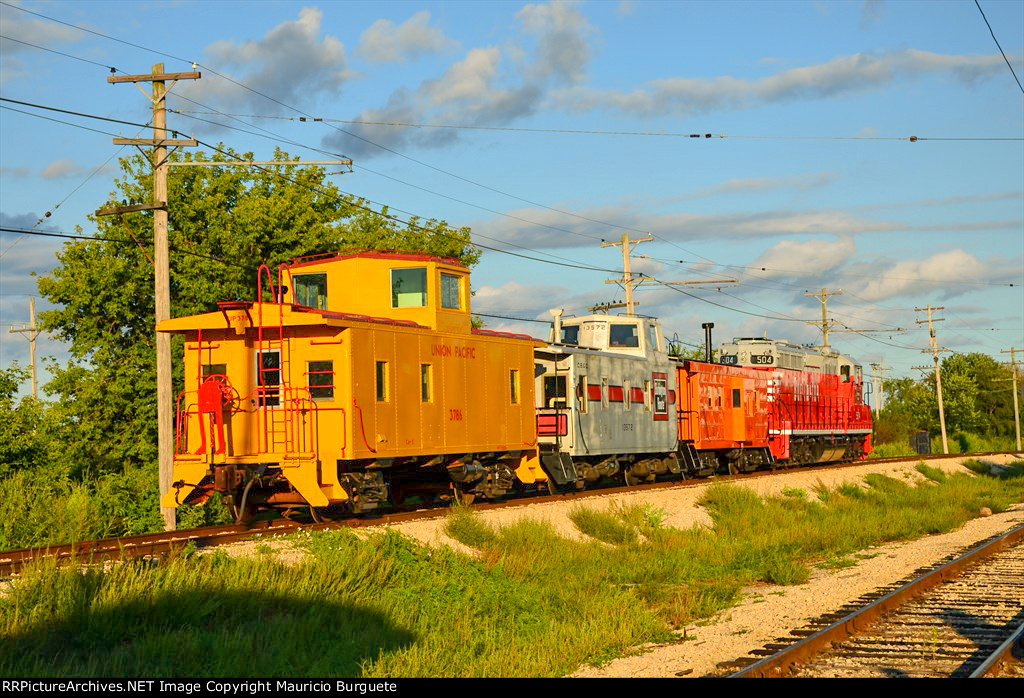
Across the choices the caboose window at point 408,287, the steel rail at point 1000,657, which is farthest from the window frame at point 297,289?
the steel rail at point 1000,657

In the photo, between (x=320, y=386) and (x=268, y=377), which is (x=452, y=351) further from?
(x=268, y=377)

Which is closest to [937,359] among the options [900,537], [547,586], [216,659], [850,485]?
[850,485]

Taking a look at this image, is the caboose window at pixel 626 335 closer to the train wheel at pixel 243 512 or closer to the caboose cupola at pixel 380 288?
the caboose cupola at pixel 380 288

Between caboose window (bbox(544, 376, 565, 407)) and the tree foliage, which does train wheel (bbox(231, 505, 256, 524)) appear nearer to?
caboose window (bbox(544, 376, 565, 407))

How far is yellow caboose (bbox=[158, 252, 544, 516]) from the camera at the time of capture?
16938 mm

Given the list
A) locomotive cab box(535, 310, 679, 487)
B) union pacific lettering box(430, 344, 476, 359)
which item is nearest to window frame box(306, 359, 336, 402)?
union pacific lettering box(430, 344, 476, 359)

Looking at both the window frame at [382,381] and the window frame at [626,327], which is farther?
the window frame at [626,327]

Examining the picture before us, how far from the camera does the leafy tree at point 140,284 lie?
98.9 ft

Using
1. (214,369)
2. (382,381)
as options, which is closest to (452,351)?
(382,381)

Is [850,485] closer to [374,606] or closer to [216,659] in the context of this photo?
[374,606]

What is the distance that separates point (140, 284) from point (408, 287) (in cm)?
1486

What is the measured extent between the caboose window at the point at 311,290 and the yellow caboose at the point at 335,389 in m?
0.02

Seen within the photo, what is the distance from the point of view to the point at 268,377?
58.2ft

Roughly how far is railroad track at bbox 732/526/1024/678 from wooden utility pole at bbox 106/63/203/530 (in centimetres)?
1258
